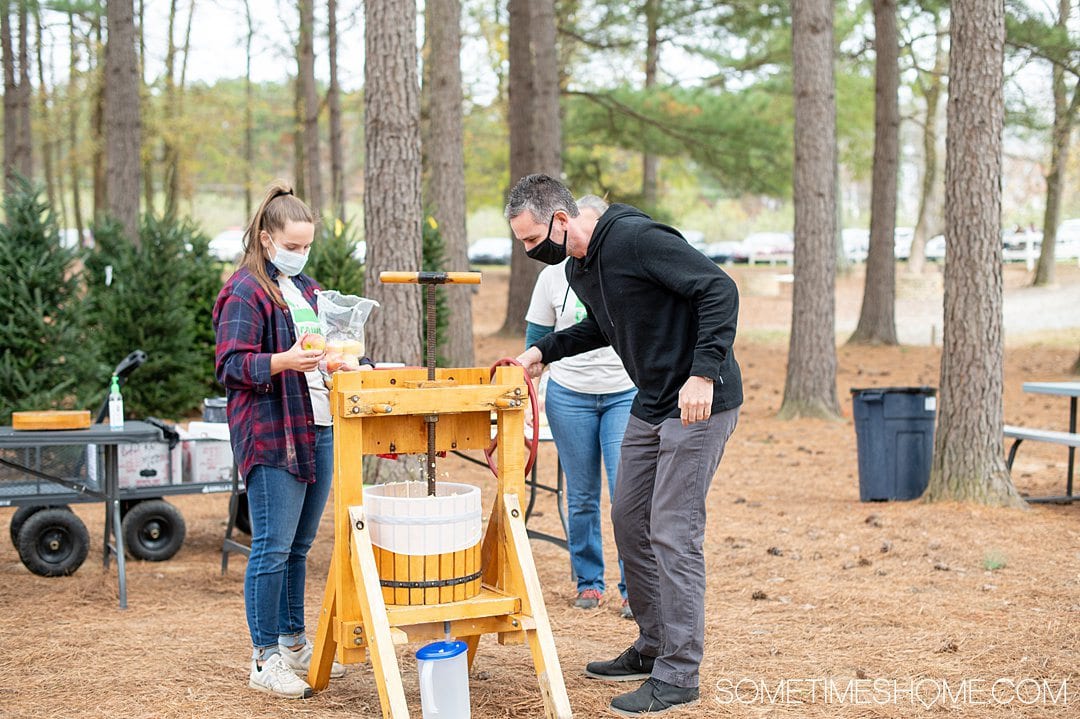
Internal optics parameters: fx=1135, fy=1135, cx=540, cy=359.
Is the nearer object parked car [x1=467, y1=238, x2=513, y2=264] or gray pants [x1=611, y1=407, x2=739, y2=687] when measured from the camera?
gray pants [x1=611, y1=407, x2=739, y2=687]

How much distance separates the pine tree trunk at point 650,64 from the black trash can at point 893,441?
1273 centimetres

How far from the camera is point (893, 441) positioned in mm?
7996

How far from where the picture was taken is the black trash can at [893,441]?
8.00m

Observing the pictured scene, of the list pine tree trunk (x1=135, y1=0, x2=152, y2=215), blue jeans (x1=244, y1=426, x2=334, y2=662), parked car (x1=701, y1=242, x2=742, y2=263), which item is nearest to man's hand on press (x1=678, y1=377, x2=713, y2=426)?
blue jeans (x1=244, y1=426, x2=334, y2=662)

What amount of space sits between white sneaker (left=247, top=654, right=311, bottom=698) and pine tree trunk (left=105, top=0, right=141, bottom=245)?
38.2 feet

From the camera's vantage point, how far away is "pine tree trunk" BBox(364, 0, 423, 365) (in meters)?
8.15

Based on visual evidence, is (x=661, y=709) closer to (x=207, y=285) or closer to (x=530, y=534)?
(x=530, y=534)

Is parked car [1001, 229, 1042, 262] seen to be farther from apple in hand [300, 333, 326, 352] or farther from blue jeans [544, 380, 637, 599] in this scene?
apple in hand [300, 333, 326, 352]

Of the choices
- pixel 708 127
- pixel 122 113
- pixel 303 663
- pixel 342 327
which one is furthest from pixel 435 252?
pixel 303 663

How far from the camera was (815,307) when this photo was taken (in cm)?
1204

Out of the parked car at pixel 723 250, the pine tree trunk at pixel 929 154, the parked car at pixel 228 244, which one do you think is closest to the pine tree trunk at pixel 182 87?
the parked car at pixel 228 244

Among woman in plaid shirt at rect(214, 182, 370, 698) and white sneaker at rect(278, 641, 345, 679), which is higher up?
woman in plaid shirt at rect(214, 182, 370, 698)

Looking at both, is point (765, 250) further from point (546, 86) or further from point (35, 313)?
point (35, 313)

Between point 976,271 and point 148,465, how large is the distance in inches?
214
